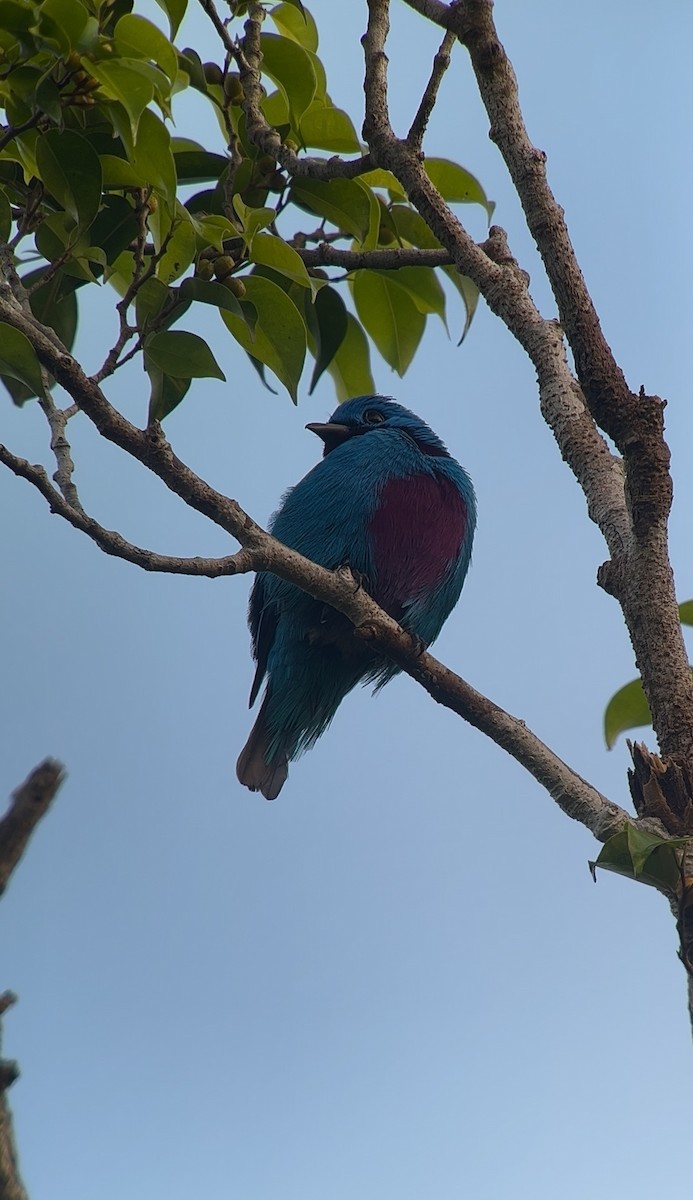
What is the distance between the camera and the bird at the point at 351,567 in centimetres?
452

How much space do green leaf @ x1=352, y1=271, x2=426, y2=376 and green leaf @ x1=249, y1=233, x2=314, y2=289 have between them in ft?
2.30

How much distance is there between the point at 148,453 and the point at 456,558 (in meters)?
2.25

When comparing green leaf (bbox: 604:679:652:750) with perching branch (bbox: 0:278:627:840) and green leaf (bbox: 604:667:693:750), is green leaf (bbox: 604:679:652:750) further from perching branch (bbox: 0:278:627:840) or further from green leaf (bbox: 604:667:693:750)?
perching branch (bbox: 0:278:627:840)

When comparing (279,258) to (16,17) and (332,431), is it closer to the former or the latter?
(16,17)

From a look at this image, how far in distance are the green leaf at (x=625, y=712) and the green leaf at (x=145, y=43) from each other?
1.63 meters

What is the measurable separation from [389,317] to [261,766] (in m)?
1.95

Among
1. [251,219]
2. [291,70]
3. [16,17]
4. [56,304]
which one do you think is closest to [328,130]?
Result: [291,70]

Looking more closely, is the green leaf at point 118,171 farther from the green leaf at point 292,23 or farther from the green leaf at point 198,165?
the green leaf at point 292,23

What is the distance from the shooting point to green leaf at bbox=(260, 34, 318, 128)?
3074 mm

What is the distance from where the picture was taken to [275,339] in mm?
3053

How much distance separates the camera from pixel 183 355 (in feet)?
9.38

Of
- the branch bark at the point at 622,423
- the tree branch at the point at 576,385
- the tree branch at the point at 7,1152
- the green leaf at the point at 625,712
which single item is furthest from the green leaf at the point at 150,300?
the tree branch at the point at 7,1152

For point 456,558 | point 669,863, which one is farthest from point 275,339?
point 456,558

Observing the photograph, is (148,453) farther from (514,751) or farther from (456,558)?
(456,558)
